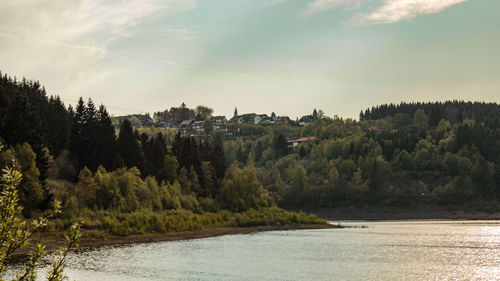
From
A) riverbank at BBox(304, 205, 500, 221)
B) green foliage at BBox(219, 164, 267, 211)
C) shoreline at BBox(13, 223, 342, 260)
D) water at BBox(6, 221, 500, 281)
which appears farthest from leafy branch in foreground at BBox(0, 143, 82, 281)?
riverbank at BBox(304, 205, 500, 221)

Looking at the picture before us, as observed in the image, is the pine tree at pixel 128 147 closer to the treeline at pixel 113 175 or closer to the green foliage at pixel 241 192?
the treeline at pixel 113 175

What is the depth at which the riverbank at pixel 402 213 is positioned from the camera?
162062 mm

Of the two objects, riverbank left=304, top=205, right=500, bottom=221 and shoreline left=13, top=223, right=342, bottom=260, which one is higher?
shoreline left=13, top=223, right=342, bottom=260

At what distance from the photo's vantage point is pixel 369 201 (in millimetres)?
185625

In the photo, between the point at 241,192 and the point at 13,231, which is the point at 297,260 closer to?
the point at 13,231

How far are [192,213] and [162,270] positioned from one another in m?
50.0

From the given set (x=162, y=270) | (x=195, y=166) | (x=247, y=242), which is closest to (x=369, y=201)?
(x=195, y=166)

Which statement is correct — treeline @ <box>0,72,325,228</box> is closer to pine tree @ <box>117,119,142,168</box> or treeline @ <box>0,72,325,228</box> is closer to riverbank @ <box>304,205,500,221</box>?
pine tree @ <box>117,119,142,168</box>

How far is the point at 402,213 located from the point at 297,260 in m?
118

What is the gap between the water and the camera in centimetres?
A: 5409

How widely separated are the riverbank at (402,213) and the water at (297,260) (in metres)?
74.7

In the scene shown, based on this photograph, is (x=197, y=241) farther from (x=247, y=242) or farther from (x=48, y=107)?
(x=48, y=107)

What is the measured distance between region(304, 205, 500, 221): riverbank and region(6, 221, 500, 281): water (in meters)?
74.7

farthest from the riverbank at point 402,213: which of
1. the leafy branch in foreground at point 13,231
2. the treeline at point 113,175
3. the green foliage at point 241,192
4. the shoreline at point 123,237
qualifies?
the leafy branch in foreground at point 13,231
